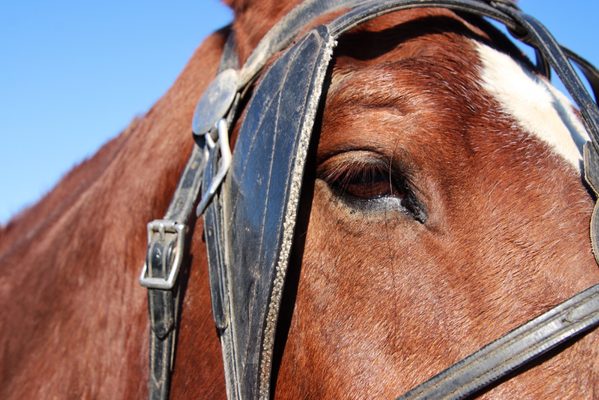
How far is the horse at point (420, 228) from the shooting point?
153 centimetres

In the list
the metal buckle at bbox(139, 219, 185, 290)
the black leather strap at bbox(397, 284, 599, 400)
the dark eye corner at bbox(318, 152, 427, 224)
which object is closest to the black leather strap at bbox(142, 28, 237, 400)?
the metal buckle at bbox(139, 219, 185, 290)

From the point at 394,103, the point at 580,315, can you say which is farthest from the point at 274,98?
the point at 580,315

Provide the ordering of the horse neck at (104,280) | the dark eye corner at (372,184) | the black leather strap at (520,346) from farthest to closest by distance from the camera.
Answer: the horse neck at (104,280) < the dark eye corner at (372,184) < the black leather strap at (520,346)

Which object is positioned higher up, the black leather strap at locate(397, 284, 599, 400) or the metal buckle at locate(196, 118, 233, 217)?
the metal buckle at locate(196, 118, 233, 217)

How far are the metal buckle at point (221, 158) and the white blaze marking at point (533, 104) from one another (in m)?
0.72

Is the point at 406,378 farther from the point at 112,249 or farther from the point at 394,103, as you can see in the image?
the point at 112,249

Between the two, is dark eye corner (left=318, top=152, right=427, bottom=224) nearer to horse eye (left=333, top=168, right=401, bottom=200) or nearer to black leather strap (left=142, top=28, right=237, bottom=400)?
horse eye (left=333, top=168, right=401, bottom=200)

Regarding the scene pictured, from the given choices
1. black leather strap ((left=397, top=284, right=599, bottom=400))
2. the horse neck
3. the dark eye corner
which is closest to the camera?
black leather strap ((left=397, top=284, right=599, bottom=400))

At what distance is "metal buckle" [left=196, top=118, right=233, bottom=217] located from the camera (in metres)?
1.86

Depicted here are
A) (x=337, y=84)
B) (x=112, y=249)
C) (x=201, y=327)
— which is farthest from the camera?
(x=112, y=249)

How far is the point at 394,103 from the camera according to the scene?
1683mm

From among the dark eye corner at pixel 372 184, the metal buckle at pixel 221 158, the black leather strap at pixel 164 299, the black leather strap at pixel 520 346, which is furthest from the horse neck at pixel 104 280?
the black leather strap at pixel 520 346

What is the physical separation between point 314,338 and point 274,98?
63 cm

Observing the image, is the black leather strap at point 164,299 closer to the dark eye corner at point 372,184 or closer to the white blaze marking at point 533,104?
the dark eye corner at point 372,184
